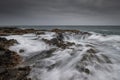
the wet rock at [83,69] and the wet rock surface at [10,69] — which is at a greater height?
the wet rock surface at [10,69]

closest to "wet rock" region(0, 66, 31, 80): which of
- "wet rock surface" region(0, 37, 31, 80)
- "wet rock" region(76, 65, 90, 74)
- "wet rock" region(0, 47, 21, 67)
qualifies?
"wet rock surface" region(0, 37, 31, 80)

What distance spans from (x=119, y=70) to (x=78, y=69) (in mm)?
2161

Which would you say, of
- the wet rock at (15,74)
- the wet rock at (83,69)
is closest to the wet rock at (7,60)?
the wet rock at (15,74)

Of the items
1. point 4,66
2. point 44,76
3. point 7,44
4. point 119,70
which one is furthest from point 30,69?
point 7,44

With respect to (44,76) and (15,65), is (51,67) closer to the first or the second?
(44,76)

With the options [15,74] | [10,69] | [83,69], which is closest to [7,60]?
[10,69]

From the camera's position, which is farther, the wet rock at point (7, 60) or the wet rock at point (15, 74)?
the wet rock at point (7, 60)

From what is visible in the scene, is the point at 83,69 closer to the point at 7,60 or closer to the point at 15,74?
the point at 15,74

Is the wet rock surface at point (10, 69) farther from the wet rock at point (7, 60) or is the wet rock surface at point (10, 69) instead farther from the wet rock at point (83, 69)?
the wet rock at point (83, 69)

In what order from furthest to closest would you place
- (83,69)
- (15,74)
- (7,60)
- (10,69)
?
(7,60) → (83,69) → (10,69) → (15,74)

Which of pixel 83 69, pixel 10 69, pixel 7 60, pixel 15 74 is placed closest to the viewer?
pixel 15 74

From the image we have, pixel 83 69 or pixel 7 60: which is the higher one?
pixel 7 60

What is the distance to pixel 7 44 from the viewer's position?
1098 cm

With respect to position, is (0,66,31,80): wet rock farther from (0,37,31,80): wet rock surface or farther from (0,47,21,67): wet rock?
(0,47,21,67): wet rock
